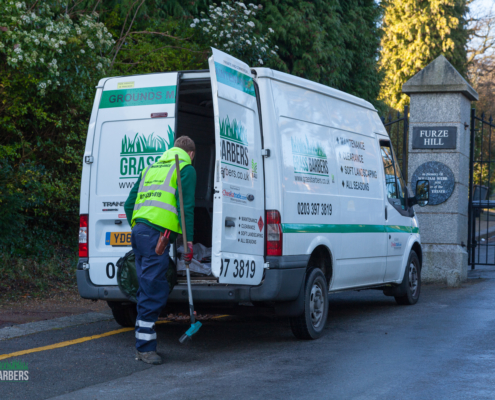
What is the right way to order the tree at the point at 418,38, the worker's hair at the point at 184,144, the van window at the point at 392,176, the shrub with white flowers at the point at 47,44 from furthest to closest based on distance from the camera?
the tree at the point at 418,38 → the van window at the point at 392,176 → the shrub with white flowers at the point at 47,44 → the worker's hair at the point at 184,144

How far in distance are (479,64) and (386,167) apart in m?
30.9

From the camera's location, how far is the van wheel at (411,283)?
916 centimetres

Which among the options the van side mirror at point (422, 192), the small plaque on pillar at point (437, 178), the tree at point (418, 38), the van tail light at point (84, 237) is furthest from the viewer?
the tree at point (418, 38)

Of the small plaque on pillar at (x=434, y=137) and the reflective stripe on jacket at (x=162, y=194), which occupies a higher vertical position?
the small plaque on pillar at (x=434, y=137)

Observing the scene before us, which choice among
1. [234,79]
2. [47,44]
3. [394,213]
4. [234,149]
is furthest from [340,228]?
[47,44]

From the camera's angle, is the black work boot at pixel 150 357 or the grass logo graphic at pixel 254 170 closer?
the black work boot at pixel 150 357

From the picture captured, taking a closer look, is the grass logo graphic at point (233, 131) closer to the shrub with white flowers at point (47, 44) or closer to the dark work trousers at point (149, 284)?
the dark work trousers at point (149, 284)

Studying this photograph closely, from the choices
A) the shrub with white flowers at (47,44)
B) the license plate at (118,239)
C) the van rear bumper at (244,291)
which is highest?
the shrub with white flowers at (47,44)

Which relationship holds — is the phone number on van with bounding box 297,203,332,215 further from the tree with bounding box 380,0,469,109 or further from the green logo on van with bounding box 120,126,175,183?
the tree with bounding box 380,0,469,109

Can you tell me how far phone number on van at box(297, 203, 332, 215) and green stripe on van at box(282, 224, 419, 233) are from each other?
0.40 feet

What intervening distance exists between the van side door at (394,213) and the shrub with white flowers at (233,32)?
4.98 meters

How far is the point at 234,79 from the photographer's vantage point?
19.8 feet

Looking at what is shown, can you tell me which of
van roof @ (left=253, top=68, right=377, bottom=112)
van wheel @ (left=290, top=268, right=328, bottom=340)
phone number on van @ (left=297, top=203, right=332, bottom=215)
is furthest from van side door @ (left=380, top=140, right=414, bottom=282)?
van wheel @ (left=290, top=268, right=328, bottom=340)

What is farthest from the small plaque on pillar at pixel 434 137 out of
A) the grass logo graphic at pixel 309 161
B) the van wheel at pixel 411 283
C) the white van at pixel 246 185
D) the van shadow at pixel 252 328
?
the grass logo graphic at pixel 309 161
